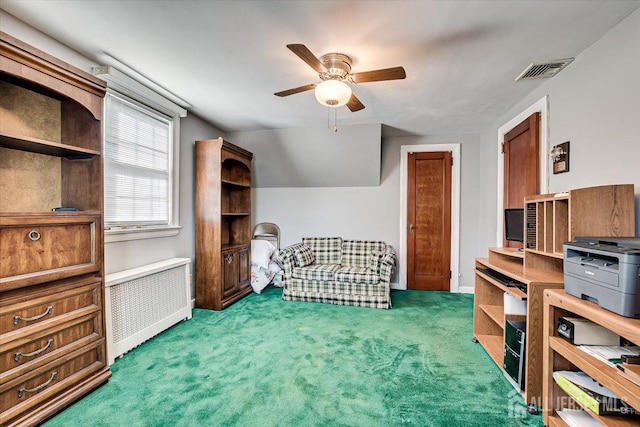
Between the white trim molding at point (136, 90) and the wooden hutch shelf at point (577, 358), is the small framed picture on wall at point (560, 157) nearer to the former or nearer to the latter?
the wooden hutch shelf at point (577, 358)

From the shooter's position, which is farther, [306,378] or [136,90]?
[136,90]

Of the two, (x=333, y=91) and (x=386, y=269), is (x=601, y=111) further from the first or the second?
(x=386, y=269)

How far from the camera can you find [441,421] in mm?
1639

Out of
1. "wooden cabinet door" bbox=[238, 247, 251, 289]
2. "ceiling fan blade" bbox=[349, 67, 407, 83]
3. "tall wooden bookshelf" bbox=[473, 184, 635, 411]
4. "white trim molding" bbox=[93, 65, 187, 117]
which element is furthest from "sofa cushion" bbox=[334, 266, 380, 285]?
"white trim molding" bbox=[93, 65, 187, 117]

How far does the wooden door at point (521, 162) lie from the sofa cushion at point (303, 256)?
250 cm

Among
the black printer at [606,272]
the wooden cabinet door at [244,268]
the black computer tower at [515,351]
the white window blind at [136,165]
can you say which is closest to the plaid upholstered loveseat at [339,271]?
the wooden cabinet door at [244,268]

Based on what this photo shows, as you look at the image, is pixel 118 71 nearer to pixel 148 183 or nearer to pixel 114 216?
pixel 148 183

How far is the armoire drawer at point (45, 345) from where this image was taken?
1.50m

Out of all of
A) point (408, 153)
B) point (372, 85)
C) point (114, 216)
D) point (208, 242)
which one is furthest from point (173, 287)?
point (408, 153)

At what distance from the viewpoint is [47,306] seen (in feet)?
5.55

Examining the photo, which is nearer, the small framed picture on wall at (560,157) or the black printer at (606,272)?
the black printer at (606,272)

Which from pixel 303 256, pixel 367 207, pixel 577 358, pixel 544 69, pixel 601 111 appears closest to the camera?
pixel 577 358

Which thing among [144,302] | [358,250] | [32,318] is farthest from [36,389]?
[358,250]

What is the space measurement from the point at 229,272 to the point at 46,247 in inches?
83.1
